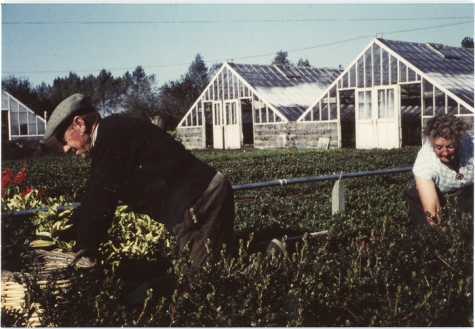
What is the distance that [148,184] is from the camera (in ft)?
8.77

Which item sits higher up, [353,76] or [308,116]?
[353,76]

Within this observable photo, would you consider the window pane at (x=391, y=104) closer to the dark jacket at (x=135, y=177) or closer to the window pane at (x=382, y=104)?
the window pane at (x=382, y=104)

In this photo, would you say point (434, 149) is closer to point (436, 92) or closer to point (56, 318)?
point (56, 318)

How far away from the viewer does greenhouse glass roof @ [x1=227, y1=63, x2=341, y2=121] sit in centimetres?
2588

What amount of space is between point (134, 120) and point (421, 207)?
82.2 inches

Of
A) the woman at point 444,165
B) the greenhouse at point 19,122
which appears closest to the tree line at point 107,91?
the greenhouse at point 19,122

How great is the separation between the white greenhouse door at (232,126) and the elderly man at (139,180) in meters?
25.2

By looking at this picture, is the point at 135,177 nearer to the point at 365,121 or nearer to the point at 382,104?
the point at 382,104

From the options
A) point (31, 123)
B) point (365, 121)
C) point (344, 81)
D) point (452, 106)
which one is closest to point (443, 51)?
point (344, 81)

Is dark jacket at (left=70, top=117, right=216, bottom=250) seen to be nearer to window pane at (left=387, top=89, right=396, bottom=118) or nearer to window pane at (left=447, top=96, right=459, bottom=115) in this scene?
window pane at (left=447, top=96, right=459, bottom=115)

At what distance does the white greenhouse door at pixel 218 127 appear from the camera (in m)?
28.7

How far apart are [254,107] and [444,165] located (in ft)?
76.4

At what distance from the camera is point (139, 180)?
266cm

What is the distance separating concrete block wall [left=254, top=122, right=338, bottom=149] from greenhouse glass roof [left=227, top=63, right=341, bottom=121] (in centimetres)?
67
